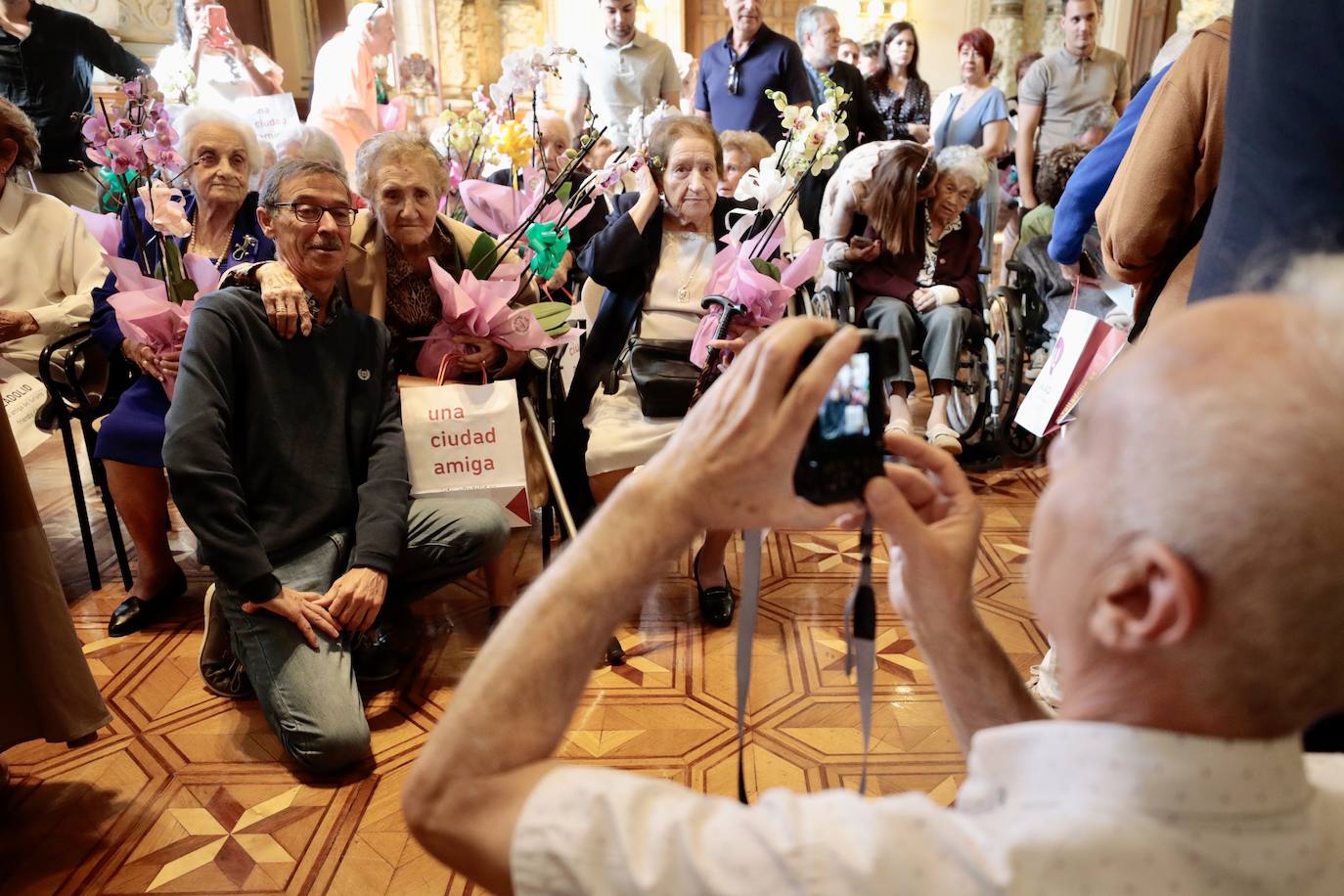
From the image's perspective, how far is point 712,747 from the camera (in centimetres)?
190

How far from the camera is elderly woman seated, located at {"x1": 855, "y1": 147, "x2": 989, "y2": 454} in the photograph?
342cm

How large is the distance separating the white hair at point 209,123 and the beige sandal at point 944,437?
242 cm

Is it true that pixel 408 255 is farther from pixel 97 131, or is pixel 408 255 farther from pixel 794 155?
pixel 794 155

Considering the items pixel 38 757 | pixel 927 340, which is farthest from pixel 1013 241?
pixel 38 757

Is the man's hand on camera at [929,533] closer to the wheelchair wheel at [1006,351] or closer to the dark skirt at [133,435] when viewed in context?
the dark skirt at [133,435]

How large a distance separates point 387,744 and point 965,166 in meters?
2.86

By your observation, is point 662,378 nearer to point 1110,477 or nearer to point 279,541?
point 279,541

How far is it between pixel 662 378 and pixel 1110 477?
76.6 inches

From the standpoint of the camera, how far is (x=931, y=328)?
3.45 metres

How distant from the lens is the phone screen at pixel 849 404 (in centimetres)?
71

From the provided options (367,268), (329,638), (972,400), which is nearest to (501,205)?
(367,268)

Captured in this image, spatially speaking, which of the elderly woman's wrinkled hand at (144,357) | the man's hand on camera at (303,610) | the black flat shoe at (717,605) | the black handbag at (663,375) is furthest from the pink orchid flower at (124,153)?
the black flat shoe at (717,605)

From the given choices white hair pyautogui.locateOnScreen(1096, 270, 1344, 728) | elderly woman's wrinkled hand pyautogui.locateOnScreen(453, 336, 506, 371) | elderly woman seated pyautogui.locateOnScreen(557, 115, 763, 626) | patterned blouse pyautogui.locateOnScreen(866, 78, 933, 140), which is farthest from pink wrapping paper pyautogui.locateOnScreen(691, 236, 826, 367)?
patterned blouse pyautogui.locateOnScreen(866, 78, 933, 140)

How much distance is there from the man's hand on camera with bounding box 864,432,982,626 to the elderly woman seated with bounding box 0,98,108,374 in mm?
2515
